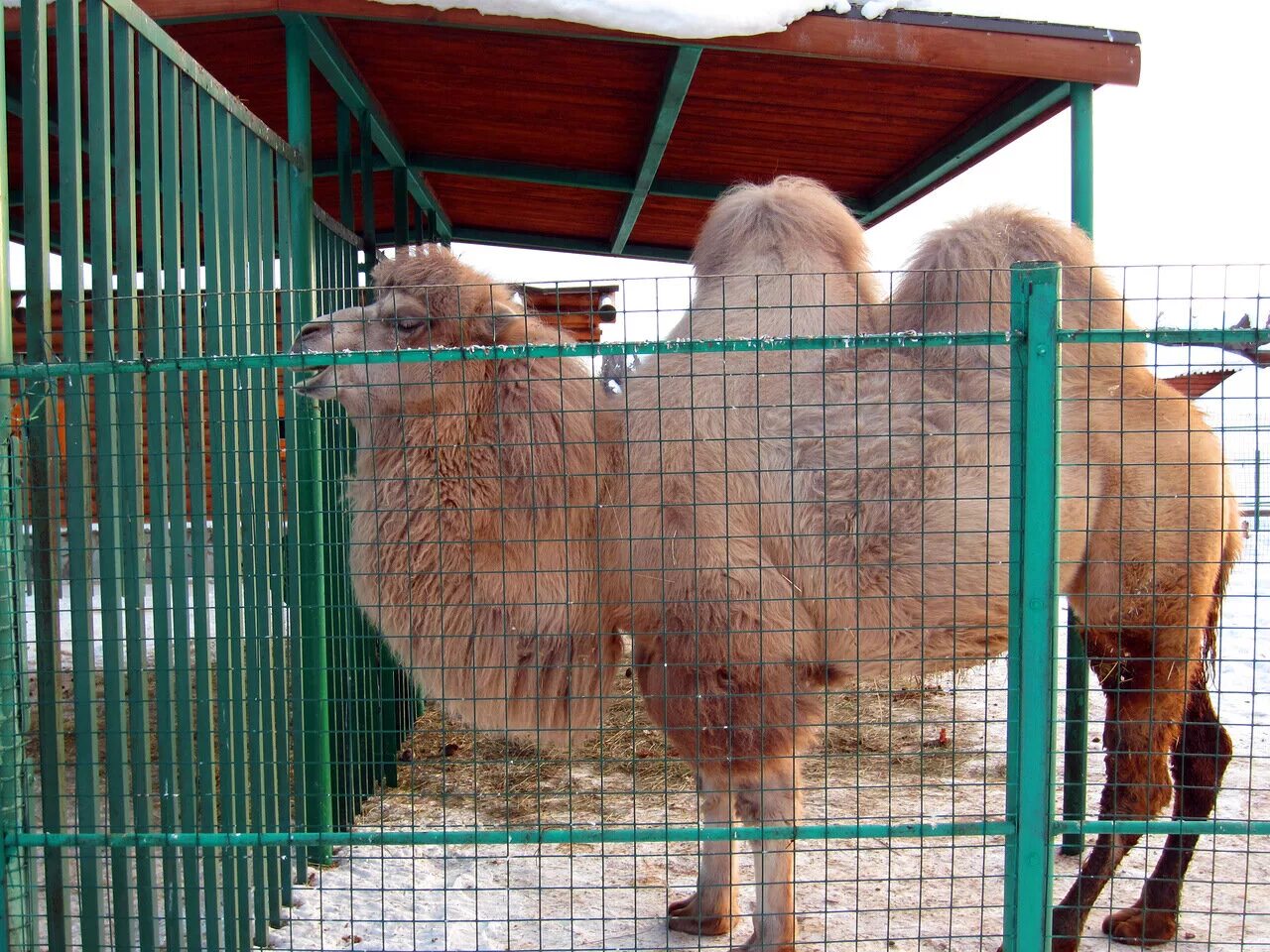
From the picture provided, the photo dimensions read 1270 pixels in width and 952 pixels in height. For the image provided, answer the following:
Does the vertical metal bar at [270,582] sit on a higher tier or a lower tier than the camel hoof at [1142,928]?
higher

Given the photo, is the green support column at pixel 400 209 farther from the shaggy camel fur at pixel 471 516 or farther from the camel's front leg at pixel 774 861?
the camel's front leg at pixel 774 861

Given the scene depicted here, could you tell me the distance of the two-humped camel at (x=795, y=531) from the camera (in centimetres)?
362

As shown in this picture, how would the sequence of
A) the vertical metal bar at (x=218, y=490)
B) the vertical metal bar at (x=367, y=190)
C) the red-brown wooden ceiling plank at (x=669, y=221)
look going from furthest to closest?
the red-brown wooden ceiling plank at (x=669, y=221), the vertical metal bar at (x=367, y=190), the vertical metal bar at (x=218, y=490)

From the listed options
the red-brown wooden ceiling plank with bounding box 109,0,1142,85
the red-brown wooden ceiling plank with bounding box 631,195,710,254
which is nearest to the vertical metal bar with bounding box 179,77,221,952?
the red-brown wooden ceiling plank with bounding box 109,0,1142,85

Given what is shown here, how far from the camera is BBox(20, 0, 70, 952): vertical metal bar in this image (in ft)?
9.78

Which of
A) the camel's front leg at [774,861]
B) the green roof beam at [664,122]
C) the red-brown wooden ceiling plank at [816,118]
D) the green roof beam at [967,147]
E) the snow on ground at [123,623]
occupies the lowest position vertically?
the camel's front leg at [774,861]

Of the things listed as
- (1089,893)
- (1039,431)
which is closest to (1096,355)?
(1039,431)

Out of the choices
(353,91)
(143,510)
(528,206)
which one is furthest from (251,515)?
(528,206)

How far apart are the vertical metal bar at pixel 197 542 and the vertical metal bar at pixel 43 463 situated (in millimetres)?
355

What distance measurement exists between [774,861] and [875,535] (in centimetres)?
124

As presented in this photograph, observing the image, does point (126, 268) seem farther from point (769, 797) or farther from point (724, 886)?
point (724, 886)

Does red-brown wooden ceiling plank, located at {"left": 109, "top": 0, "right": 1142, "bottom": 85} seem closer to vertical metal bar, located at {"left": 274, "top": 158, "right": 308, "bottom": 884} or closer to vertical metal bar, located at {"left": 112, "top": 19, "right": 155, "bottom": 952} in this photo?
vertical metal bar, located at {"left": 274, "top": 158, "right": 308, "bottom": 884}

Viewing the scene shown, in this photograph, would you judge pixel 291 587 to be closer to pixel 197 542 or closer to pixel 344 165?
pixel 197 542

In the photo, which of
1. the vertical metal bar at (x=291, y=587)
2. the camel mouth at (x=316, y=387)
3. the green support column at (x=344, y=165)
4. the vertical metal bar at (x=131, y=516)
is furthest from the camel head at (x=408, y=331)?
the green support column at (x=344, y=165)
